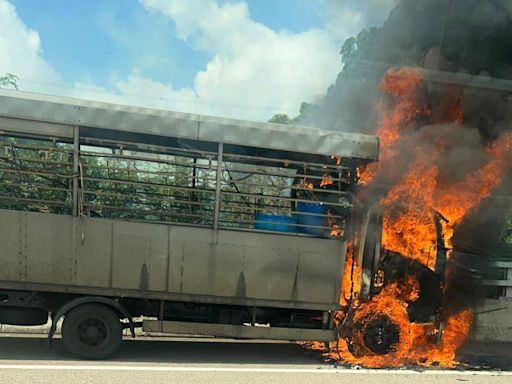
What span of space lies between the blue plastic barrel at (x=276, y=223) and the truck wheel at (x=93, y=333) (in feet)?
6.47

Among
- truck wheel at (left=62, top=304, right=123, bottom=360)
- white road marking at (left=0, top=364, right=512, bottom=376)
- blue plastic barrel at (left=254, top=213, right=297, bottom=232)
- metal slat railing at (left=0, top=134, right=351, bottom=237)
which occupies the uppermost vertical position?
metal slat railing at (left=0, top=134, right=351, bottom=237)

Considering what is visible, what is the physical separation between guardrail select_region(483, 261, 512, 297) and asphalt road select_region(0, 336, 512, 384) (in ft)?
6.29

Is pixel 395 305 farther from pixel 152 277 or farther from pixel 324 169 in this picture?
pixel 152 277

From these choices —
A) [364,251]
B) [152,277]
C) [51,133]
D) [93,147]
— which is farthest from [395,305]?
[51,133]

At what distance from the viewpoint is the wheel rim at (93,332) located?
5.33m

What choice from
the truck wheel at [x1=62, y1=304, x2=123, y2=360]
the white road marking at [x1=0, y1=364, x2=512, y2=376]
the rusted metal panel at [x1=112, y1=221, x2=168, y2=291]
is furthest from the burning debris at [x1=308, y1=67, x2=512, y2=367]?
the truck wheel at [x1=62, y1=304, x2=123, y2=360]

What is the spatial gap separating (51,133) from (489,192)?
6149mm

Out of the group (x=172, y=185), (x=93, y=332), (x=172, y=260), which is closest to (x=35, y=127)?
(x=172, y=185)

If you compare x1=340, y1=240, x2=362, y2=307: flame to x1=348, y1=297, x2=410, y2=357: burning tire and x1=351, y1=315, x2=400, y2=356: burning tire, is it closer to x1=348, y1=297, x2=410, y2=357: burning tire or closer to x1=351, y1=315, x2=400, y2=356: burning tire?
x1=348, y1=297, x2=410, y2=357: burning tire

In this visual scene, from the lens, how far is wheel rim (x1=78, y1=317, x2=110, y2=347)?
5328 mm

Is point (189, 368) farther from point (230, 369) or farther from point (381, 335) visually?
point (381, 335)

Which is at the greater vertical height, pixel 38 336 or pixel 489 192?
pixel 489 192

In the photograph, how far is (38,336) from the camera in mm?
6402

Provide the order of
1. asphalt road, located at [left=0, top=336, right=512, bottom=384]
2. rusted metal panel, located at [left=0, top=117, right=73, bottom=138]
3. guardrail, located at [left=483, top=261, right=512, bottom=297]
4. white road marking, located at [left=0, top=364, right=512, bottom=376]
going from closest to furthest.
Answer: asphalt road, located at [left=0, top=336, right=512, bottom=384] → white road marking, located at [left=0, top=364, right=512, bottom=376] → rusted metal panel, located at [left=0, top=117, right=73, bottom=138] → guardrail, located at [left=483, top=261, right=512, bottom=297]
